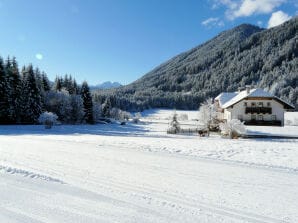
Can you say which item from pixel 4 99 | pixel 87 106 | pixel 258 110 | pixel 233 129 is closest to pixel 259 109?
pixel 258 110

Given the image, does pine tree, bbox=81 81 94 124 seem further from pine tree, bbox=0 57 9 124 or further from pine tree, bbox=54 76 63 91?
pine tree, bbox=0 57 9 124

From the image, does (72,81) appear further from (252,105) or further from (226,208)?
(226,208)

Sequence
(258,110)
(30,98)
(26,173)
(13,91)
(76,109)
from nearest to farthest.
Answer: (26,173)
(13,91)
(30,98)
(258,110)
(76,109)

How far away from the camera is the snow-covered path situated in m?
7.44

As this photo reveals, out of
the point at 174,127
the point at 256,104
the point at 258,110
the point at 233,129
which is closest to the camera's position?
the point at 233,129

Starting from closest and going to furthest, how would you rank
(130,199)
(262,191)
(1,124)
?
(130,199)
(262,191)
(1,124)

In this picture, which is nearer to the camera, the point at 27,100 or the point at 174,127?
the point at 174,127

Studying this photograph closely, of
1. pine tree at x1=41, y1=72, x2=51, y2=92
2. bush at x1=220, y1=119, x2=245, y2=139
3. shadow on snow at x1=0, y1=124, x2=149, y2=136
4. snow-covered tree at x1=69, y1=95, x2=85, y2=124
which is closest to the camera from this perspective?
bush at x1=220, y1=119, x2=245, y2=139

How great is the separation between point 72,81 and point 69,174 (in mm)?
81325

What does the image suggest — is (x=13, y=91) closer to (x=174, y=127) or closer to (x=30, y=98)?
(x=30, y=98)

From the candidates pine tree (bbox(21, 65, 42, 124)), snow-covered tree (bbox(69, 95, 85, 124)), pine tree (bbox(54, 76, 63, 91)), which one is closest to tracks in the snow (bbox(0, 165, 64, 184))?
pine tree (bbox(21, 65, 42, 124))

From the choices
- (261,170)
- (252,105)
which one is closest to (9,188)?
(261,170)

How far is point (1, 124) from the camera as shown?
2170 inches

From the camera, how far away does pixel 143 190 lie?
9.81 meters
